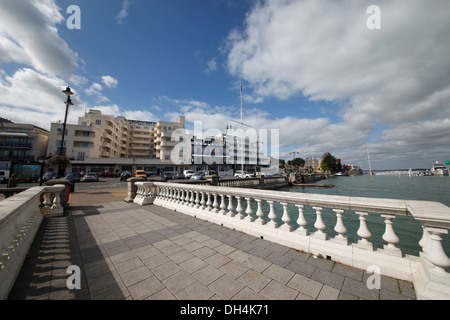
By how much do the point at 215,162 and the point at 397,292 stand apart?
53715 mm

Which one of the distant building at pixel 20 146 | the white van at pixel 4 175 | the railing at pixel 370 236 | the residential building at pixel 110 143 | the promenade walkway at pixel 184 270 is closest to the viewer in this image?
the railing at pixel 370 236

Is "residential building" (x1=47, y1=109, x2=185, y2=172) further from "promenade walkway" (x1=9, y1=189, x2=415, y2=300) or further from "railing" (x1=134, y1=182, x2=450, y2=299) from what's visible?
"railing" (x1=134, y1=182, x2=450, y2=299)

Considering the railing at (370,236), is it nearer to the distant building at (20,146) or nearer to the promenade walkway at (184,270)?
the promenade walkway at (184,270)

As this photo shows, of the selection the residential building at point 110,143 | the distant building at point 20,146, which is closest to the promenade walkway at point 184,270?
the residential building at point 110,143

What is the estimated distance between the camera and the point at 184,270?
105 inches

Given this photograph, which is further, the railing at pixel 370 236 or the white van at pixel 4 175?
the white van at pixel 4 175

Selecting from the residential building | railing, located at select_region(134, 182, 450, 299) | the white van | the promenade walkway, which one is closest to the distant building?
the residential building

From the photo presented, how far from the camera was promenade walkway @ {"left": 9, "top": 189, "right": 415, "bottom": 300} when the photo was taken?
213 centimetres

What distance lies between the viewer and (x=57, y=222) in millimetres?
5309

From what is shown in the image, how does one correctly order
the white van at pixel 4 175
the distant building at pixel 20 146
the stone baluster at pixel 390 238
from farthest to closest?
the distant building at pixel 20 146 < the white van at pixel 4 175 < the stone baluster at pixel 390 238

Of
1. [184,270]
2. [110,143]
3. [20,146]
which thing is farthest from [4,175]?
[184,270]

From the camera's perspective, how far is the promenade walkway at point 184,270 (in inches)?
83.7

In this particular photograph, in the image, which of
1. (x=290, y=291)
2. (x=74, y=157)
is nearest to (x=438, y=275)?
(x=290, y=291)

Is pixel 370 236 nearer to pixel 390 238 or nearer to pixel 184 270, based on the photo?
pixel 390 238
